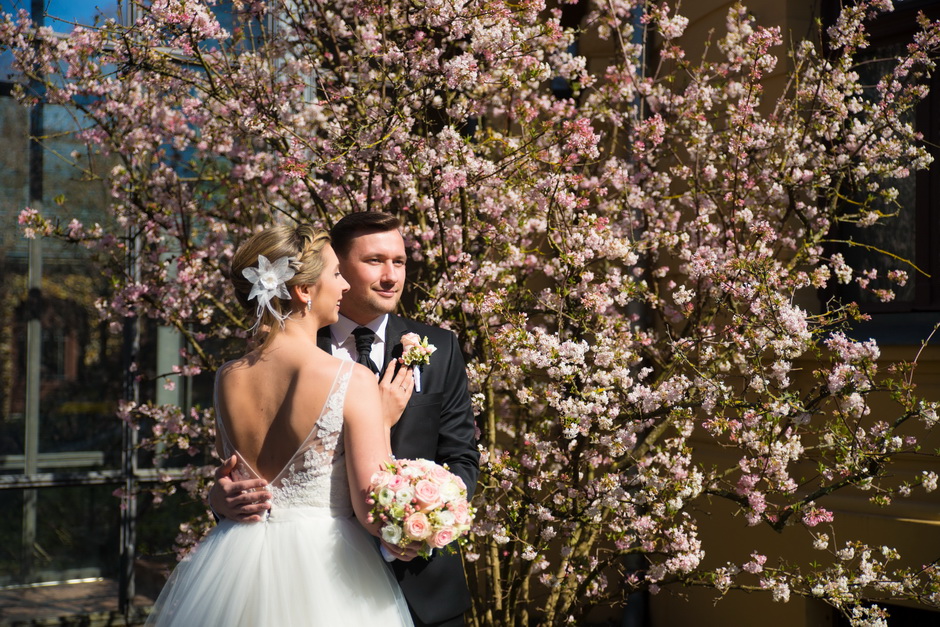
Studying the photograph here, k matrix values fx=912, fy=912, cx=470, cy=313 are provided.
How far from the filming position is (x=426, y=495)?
101 inches

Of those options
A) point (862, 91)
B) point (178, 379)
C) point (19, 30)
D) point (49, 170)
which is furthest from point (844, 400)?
point (49, 170)

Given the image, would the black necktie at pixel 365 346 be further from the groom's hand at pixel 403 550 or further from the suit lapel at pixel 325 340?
the groom's hand at pixel 403 550

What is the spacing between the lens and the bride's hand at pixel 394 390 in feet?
10.1

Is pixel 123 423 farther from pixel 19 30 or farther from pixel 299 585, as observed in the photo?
pixel 299 585

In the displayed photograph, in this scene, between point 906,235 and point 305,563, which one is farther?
point 906,235

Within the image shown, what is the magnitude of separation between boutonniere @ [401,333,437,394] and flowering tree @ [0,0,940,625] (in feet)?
2.61

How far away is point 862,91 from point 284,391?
3.47 m

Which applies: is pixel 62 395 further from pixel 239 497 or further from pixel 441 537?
pixel 441 537

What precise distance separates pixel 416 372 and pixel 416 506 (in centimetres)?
73

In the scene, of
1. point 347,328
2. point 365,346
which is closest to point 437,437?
point 365,346

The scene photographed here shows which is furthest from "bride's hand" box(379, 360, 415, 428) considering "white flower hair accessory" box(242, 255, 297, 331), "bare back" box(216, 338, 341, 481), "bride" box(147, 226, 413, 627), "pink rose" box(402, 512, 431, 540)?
"pink rose" box(402, 512, 431, 540)

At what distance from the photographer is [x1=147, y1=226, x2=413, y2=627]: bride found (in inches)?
106

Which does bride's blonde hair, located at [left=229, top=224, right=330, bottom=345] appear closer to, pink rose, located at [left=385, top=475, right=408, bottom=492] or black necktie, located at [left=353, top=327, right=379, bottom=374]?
black necktie, located at [left=353, top=327, right=379, bottom=374]

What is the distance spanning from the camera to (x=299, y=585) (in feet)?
8.91
